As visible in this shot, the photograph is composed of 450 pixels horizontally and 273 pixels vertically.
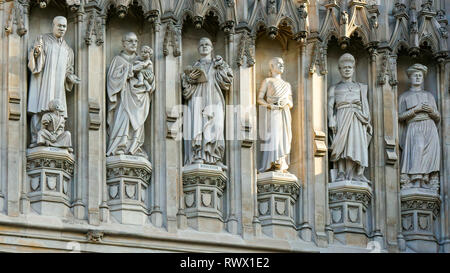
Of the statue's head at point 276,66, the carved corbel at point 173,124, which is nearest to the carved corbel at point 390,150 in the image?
the statue's head at point 276,66

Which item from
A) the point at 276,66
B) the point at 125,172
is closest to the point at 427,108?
the point at 276,66

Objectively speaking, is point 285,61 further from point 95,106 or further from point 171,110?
point 95,106

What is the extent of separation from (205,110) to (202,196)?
1.40 meters

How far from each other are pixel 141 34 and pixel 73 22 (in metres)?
1.25

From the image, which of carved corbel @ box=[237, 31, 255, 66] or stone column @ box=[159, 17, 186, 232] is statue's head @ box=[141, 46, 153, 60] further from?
carved corbel @ box=[237, 31, 255, 66]

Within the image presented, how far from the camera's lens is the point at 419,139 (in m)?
33.5

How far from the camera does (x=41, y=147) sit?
100 ft

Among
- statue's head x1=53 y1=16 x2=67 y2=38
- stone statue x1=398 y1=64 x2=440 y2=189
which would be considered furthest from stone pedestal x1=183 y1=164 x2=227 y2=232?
stone statue x1=398 y1=64 x2=440 y2=189

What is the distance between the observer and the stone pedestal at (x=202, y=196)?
31562mm

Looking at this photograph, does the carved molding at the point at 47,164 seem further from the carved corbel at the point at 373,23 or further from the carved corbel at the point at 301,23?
the carved corbel at the point at 373,23

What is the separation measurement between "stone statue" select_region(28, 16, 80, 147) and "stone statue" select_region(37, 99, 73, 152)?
8cm

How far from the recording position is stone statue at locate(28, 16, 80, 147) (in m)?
30.7

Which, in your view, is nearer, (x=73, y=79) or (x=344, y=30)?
(x=73, y=79)
